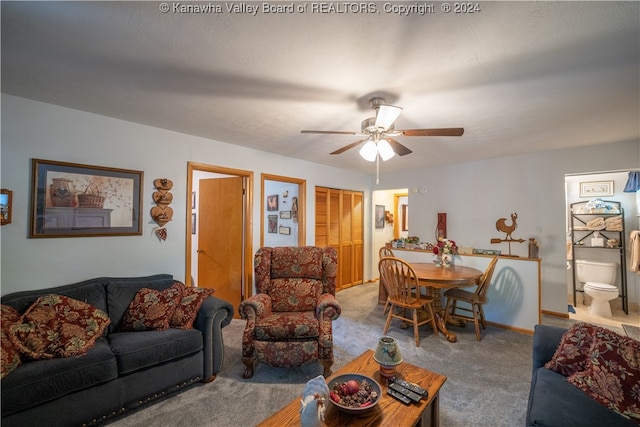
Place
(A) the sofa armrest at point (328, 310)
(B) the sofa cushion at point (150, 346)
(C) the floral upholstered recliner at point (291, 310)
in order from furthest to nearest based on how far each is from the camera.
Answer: (A) the sofa armrest at point (328, 310) → (C) the floral upholstered recliner at point (291, 310) → (B) the sofa cushion at point (150, 346)

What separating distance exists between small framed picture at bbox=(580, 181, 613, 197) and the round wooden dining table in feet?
9.10

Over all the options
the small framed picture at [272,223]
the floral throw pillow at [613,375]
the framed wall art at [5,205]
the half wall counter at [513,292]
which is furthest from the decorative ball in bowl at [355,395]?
the small framed picture at [272,223]

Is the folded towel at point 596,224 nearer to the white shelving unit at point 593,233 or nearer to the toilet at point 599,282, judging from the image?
the white shelving unit at point 593,233

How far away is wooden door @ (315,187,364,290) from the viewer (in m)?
4.75

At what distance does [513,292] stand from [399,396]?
9.15ft

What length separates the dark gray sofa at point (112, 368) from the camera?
4.94 ft

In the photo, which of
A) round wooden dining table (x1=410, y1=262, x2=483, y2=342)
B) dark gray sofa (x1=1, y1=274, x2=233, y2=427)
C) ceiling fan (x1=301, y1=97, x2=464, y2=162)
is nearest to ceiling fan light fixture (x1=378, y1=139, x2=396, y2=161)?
ceiling fan (x1=301, y1=97, x2=464, y2=162)

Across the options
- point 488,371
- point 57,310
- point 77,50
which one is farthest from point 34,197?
point 488,371

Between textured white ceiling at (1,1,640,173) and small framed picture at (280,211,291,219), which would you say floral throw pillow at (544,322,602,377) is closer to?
textured white ceiling at (1,1,640,173)

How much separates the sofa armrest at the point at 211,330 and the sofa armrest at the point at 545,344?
228 cm

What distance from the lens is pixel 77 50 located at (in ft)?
4.96

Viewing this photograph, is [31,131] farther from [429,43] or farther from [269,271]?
[429,43]

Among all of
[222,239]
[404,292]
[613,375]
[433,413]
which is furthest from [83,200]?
[613,375]

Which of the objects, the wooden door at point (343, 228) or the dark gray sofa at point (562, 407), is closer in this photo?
the dark gray sofa at point (562, 407)
